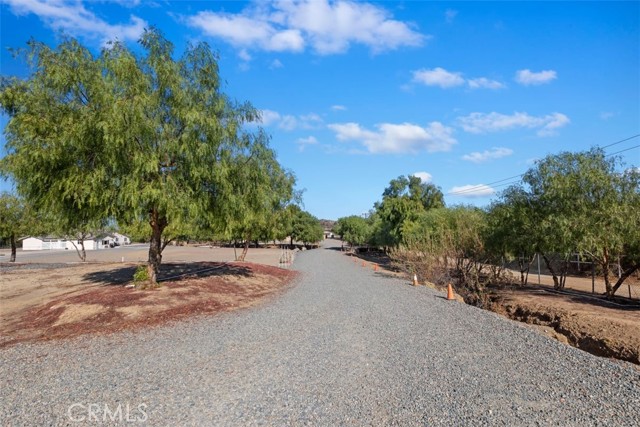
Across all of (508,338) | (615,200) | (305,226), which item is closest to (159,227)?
(508,338)

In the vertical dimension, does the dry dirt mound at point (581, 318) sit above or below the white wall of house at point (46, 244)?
above

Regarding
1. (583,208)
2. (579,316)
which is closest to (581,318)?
(579,316)

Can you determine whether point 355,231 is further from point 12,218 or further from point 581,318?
point 581,318

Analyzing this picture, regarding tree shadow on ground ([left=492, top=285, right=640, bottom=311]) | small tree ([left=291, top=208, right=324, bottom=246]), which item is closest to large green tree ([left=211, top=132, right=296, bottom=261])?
tree shadow on ground ([left=492, top=285, right=640, bottom=311])

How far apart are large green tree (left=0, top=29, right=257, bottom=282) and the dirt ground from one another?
11.0 m

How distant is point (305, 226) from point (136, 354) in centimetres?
8699

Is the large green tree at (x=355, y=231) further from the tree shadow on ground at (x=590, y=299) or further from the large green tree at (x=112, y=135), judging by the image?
the large green tree at (x=112, y=135)

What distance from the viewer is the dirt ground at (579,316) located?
38.8 ft

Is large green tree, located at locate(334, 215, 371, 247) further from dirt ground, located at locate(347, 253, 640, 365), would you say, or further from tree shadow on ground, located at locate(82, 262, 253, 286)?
dirt ground, located at locate(347, 253, 640, 365)

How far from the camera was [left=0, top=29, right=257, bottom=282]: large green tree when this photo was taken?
1162cm

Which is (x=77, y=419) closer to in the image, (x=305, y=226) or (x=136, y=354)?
(x=136, y=354)

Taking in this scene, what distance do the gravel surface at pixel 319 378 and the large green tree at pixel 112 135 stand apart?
478 cm

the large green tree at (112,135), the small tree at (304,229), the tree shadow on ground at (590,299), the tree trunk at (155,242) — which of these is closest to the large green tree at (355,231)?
the small tree at (304,229)

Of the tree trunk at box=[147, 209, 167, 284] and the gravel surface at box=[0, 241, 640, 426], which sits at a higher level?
the tree trunk at box=[147, 209, 167, 284]
